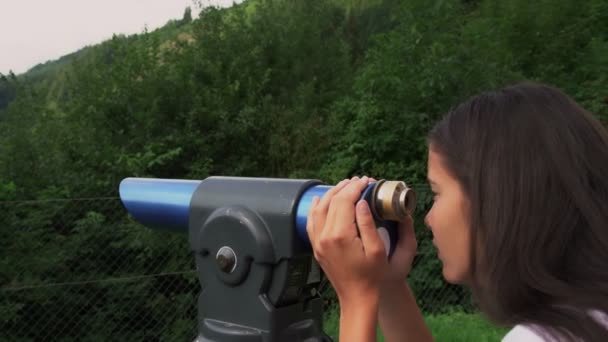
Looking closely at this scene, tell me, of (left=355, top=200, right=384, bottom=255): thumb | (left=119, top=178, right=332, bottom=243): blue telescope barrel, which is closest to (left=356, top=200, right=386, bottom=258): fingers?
(left=355, top=200, right=384, bottom=255): thumb

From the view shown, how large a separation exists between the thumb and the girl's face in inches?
6.6

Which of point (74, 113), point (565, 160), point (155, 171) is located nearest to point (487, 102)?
point (565, 160)

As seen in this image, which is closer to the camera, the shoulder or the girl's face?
the shoulder

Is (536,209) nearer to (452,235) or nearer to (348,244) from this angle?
(452,235)

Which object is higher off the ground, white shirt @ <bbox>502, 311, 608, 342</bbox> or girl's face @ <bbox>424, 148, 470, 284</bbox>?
girl's face @ <bbox>424, 148, 470, 284</bbox>

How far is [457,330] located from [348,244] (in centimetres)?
287

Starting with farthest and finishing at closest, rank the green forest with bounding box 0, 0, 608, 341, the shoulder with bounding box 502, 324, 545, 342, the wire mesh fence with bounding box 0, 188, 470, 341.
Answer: the green forest with bounding box 0, 0, 608, 341, the wire mesh fence with bounding box 0, 188, 470, 341, the shoulder with bounding box 502, 324, 545, 342

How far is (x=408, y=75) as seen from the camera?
6.25 meters

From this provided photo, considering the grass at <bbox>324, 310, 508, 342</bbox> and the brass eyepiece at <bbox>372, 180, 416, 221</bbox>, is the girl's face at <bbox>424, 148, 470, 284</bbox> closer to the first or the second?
the brass eyepiece at <bbox>372, 180, 416, 221</bbox>

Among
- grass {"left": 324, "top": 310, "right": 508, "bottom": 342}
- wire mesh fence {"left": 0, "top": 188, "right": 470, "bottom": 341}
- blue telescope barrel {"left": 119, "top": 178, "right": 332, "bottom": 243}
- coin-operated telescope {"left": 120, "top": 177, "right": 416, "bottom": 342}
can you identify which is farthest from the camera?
wire mesh fence {"left": 0, "top": 188, "right": 470, "bottom": 341}

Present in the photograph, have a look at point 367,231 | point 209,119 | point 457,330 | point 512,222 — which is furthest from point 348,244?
point 209,119

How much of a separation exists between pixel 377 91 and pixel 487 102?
5456mm

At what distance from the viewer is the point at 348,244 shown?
0.92 m

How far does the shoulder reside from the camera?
0.90m
